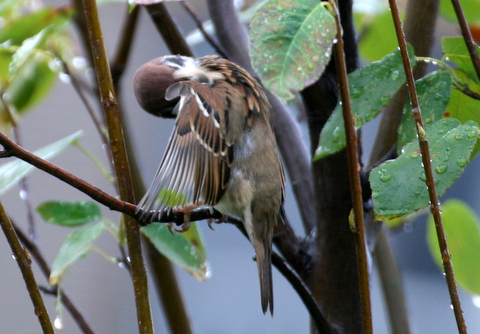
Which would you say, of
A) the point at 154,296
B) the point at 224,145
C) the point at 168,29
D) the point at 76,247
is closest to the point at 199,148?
the point at 224,145

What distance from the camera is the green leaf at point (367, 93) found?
2.14ft

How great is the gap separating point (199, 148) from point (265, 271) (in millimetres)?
275

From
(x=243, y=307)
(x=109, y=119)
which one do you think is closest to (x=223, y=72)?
Result: (x=109, y=119)

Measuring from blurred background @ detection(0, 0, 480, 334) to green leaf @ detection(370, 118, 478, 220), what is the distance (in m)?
2.70

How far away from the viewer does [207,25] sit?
1297 millimetres

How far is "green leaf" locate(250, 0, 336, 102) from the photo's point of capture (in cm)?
52

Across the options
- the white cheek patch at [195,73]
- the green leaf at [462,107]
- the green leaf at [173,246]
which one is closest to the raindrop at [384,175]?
the green leaf at [462,107]

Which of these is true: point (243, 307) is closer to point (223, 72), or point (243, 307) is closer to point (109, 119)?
point (223, 72)

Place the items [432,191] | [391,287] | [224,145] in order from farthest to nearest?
[391,287] < [224,145] < [432,191]

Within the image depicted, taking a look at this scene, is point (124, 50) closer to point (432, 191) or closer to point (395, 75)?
point (395, 75)

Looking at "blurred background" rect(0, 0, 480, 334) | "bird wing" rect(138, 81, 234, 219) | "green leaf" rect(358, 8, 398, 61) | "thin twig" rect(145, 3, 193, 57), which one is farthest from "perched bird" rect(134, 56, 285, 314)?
"blurred background" rect(0, 0, 480, 334)

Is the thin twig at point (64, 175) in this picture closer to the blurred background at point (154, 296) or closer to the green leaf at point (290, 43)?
the green leaf at point (290, 43)

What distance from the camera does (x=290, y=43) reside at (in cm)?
54

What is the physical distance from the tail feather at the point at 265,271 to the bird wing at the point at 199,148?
15 cm
